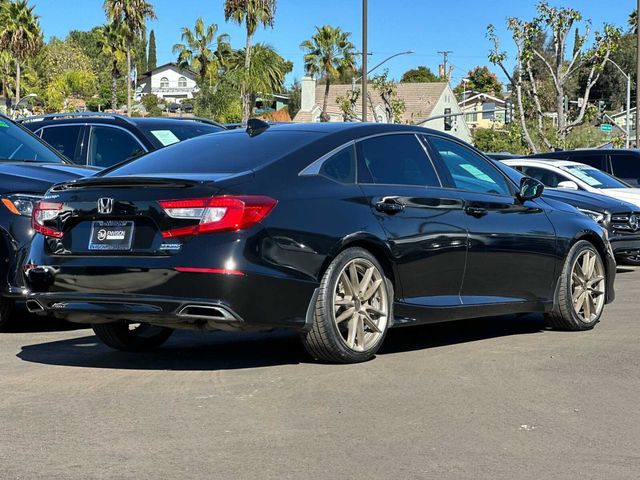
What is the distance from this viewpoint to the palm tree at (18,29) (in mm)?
71562

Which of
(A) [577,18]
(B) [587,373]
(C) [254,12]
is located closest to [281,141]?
(B) [587,373]

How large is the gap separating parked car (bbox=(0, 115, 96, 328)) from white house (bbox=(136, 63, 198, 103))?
136621mm

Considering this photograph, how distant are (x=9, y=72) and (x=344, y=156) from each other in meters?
84.5

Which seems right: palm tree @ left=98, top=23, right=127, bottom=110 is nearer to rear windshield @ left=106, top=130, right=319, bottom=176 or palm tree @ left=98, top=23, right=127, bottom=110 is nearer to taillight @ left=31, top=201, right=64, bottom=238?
rear windshield @ left=106, top=130, right=319, bottom=176

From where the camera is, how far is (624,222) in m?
14.3

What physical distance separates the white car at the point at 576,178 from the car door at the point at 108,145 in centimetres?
643

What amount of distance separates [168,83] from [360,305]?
14398cm

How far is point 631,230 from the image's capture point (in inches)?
563

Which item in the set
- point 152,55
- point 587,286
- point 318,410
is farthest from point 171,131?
point 152,55

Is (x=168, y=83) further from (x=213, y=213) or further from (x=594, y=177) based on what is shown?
(x=213, y=213)

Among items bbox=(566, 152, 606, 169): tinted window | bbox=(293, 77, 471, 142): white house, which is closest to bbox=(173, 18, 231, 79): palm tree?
bbox=(293, 77, 471, 142): white house

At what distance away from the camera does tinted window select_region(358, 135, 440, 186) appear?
743cm

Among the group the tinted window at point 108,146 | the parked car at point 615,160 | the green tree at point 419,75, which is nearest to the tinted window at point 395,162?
the tinted window at point 108,146

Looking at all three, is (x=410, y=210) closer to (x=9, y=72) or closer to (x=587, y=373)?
(x=587, y=373)
